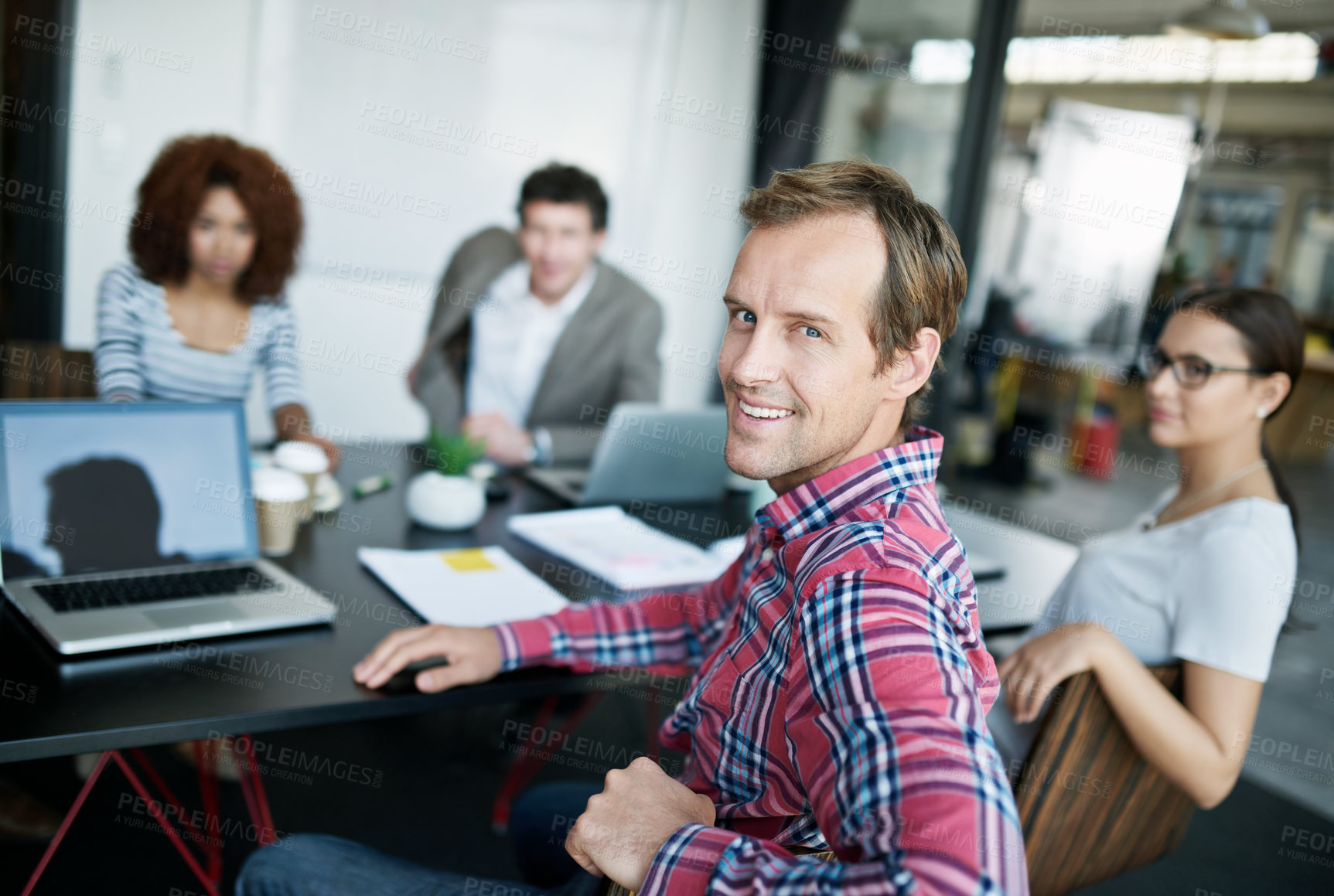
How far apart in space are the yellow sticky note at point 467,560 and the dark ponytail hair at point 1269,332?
1.33 metres

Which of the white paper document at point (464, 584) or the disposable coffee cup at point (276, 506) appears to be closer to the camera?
the white paper document at point (464, 584)

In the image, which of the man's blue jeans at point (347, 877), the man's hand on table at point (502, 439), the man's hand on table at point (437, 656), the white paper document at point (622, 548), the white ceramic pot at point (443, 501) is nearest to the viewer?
the man's blue jeans at point (347, 877)

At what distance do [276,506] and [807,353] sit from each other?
3.33ft

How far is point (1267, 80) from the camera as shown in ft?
28.0

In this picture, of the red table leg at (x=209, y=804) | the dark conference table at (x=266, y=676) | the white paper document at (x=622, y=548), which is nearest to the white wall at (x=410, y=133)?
the red table leg at (x=209, y=804)

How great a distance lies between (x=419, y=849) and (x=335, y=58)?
10.9ft

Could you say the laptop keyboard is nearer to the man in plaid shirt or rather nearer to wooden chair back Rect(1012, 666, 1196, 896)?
the man in plaid shirt

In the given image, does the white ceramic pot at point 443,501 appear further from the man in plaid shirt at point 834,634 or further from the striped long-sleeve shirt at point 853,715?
the striped long-sleeve shirt at point 853,715

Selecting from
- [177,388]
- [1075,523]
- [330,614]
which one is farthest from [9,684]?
[1075,523]

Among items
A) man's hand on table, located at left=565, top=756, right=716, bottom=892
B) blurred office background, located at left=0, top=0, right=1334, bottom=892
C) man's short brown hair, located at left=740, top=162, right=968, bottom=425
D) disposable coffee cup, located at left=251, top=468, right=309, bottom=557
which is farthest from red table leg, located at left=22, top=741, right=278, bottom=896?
blurred office background, located at left=0, top=0, right=1334, bottom=892

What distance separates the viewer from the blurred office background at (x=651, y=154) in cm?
367

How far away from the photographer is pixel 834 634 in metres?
0.84

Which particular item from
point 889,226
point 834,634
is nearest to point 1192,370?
point 889,226

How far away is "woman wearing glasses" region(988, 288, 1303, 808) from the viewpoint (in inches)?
53.9
